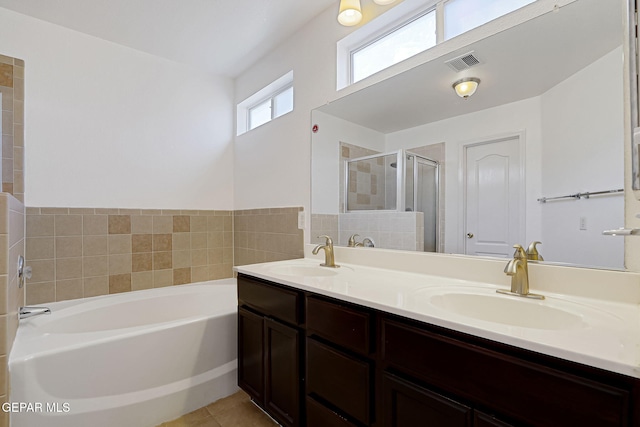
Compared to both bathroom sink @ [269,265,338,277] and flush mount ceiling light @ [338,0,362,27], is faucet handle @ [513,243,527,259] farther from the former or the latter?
flush mount ceiling light @ [338,0,362,27]

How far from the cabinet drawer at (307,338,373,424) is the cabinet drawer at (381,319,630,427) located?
0.15 meters

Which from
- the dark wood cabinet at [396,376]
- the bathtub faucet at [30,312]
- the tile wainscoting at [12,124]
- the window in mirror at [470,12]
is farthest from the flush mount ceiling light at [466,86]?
the tile wainscoting at [12,124]

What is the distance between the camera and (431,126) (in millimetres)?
1540

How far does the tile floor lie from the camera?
5.37 ft

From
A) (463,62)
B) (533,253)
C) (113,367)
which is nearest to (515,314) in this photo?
(533,253)

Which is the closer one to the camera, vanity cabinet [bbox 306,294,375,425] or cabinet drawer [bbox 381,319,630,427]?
cabinet drawer [bbox 381,319,630,427]

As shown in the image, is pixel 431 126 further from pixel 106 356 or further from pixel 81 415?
pixel 81 415

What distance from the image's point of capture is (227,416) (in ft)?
5.58

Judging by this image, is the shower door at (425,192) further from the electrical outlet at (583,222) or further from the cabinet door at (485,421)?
the cabinet door at (485,421)

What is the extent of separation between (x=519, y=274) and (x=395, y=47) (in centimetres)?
140

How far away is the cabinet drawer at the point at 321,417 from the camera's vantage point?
45.9 inches

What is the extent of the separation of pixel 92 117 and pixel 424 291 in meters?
2.69

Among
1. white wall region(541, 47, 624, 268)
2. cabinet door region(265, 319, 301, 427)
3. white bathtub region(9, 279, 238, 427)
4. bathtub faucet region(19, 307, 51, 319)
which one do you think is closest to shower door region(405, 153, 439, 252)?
white wall region(541, 47, 624, 268)

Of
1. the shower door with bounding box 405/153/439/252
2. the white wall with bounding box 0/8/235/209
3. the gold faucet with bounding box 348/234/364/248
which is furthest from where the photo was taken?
the white wall with bounding box 0/8/235/209
